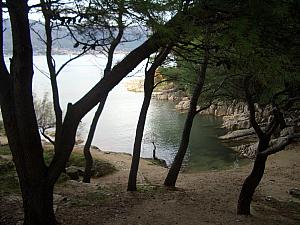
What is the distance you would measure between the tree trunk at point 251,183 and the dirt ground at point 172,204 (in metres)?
0.21

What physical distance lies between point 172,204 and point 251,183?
1611 mm

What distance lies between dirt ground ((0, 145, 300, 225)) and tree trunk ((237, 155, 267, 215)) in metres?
0.21

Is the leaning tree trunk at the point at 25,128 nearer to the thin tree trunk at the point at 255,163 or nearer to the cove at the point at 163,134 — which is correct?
the thin tree trunk at the point at 255,163

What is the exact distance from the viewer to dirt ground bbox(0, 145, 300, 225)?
6.19 metres

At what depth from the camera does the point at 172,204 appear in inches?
304

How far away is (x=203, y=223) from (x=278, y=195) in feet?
15.4

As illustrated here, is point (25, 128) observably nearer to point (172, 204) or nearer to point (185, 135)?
point (172, 204)

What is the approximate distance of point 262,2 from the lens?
10.0ft

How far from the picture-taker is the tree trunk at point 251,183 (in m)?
7.02

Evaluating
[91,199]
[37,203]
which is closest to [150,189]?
[91,199]

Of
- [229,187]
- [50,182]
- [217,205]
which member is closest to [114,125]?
[229,187]

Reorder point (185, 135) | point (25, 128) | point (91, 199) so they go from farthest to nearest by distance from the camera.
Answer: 1. point (185, 135)
2. point (91, 199)
3. point (25, 128)

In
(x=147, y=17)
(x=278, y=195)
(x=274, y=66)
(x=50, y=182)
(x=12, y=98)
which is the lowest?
(x=278, y=195)

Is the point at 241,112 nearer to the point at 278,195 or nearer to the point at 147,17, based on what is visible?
the point at 278,195
